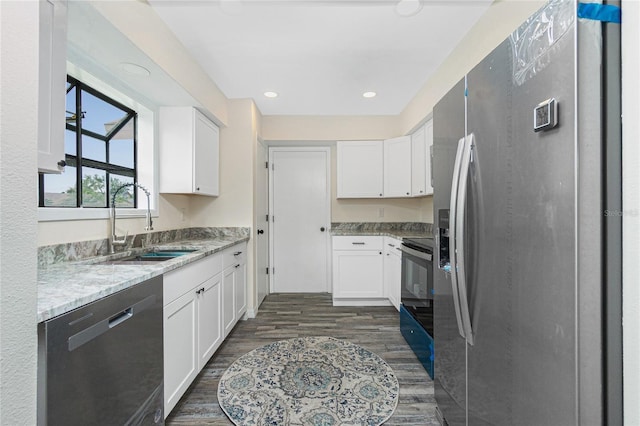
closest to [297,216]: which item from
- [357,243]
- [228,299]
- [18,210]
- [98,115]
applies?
[357,243]

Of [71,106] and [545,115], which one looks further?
[71,106]

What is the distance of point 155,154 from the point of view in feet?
8.08

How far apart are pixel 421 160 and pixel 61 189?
3045 mm

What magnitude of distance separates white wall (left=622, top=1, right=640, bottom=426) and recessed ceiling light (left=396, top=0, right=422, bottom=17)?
4.14ft

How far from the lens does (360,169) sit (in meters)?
3.54

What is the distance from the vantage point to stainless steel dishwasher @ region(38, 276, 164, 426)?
761 millimetres

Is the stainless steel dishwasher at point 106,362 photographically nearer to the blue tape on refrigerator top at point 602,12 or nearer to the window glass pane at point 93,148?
the window glass pane at point 93,148

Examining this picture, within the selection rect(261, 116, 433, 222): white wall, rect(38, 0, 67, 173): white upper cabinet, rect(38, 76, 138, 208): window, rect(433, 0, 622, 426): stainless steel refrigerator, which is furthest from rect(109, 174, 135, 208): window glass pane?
rect(433, 0, 622, 426): stainless steel refrigerator

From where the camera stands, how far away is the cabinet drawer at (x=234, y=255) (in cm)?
232

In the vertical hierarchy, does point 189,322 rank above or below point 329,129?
below

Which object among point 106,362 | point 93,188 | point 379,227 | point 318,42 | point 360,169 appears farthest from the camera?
point 379,227

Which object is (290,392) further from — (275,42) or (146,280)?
(275,42)

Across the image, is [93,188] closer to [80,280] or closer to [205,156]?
[205,156]

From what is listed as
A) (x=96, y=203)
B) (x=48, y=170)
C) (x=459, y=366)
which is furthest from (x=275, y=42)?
(x=459, y=366)
